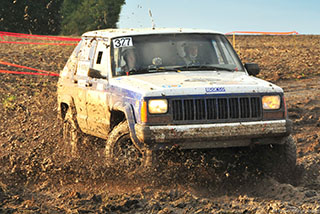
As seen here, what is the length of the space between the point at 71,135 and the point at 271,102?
3722 mm

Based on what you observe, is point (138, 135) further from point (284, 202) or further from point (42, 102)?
point (42, 102)

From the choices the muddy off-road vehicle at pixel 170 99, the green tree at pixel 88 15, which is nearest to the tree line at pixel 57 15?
the green tree at pixel 88 15

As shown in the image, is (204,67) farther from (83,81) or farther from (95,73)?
(83,81)

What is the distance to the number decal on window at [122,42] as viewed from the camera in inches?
346

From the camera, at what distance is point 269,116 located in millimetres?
7520

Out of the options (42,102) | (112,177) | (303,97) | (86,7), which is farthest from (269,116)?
(86,7)

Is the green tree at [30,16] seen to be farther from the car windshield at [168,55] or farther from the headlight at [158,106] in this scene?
the headlight at [158,106]

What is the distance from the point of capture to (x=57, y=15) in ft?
203

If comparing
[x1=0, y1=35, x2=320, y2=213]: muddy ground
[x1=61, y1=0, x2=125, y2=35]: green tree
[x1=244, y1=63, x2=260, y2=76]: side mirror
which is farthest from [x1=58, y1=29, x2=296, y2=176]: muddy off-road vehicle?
[x1=61, y1=0, x2=125, y2=35]: green tree

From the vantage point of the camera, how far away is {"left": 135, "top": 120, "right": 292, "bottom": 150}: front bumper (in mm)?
7188

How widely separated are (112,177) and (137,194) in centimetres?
73

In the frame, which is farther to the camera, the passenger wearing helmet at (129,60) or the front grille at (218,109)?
the passenger wearing helmet at (129,60)

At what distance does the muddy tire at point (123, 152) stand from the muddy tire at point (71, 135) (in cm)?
190

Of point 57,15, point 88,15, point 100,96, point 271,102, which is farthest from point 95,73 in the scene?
point 88,15
